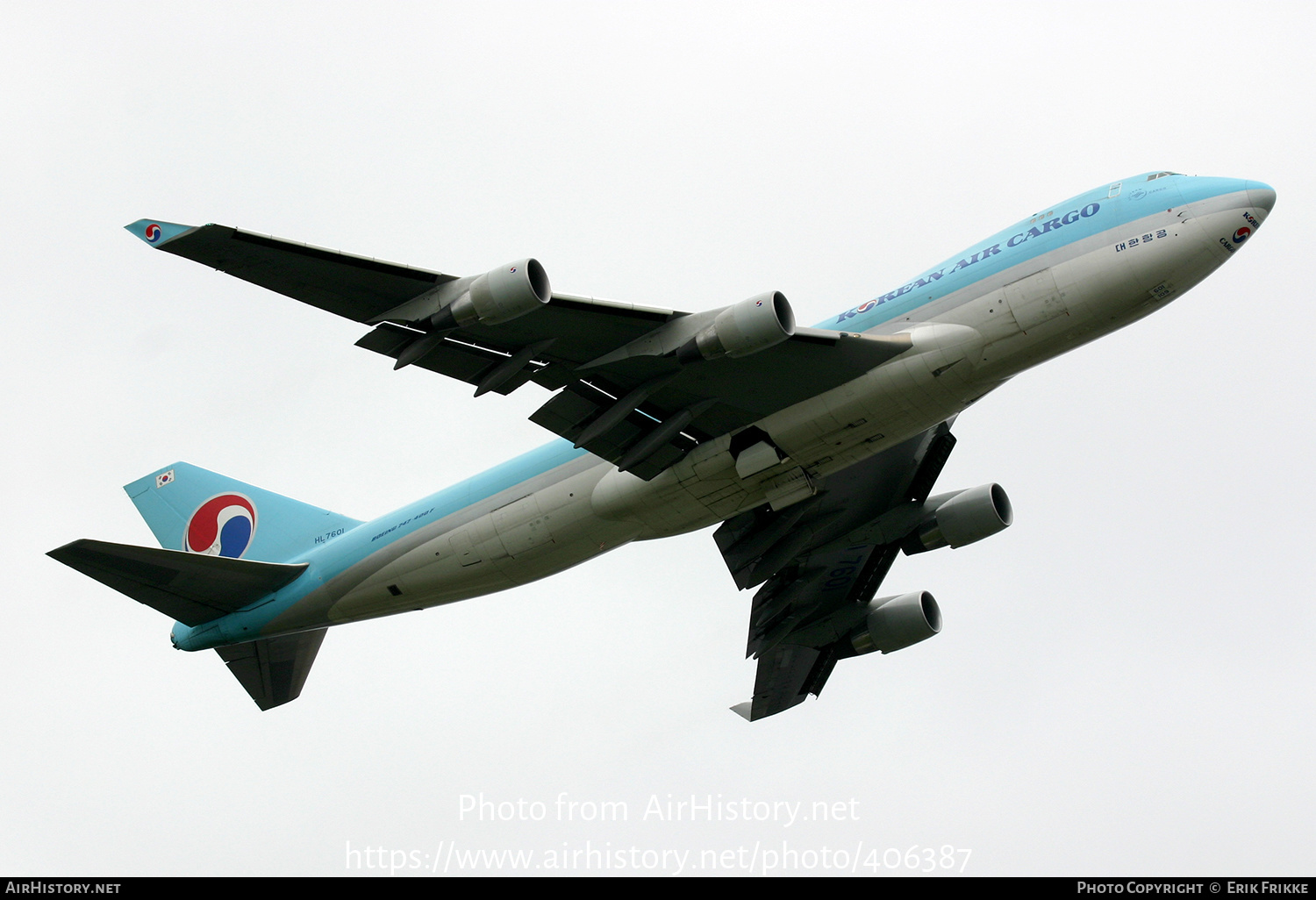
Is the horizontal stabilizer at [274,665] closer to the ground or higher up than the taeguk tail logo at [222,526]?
closer to the ground

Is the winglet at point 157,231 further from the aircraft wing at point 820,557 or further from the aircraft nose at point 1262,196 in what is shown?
the aircraft nose at point 1262,196

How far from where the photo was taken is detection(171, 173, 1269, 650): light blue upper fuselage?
77.5 ft

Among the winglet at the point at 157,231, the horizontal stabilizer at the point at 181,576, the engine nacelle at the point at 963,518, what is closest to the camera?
the winglet at the point at 157,231

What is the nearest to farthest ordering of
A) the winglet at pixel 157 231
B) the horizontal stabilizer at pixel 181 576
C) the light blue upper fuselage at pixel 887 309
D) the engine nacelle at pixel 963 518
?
the winglet at pixel 157 231 < the light blue upper fuselage at pixel 887 309 < the horizontal stabilizer at pixel 181 576 < the engine nacelle at pixel 963 518

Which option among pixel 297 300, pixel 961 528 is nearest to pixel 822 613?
pixel 961 528

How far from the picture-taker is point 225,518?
33.9 m

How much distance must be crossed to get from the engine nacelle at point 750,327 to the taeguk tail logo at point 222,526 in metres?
16.5

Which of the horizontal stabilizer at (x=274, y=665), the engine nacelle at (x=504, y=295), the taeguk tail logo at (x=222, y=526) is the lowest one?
the horizontal stabilizer at (x=274, y=665)

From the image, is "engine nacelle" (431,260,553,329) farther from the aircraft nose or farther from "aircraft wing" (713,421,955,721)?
the aircraft nose

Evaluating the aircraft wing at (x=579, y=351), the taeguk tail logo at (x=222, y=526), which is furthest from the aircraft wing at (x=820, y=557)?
the taeguk tail logo at (x=222, y=526)

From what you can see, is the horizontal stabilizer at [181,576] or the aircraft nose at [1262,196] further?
the horizontal stabilizer at [181,576]

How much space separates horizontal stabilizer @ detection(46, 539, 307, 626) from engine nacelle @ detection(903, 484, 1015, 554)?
15727mm

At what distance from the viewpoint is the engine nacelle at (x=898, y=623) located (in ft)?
110

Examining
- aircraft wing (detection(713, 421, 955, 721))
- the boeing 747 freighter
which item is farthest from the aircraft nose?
aircraft wing (detection(713, 421, 955, 721))
